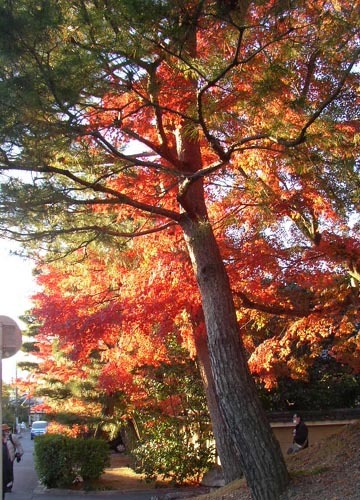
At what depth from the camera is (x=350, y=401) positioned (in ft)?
55.3

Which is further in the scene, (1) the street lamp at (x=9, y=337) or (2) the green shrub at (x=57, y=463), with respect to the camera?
(2) the green shrub at (x=57, y=463)

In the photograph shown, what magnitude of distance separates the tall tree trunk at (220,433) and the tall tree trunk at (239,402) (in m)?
1.44

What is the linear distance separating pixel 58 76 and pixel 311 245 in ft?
20.1

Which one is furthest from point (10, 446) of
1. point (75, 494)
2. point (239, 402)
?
point (239, 402)

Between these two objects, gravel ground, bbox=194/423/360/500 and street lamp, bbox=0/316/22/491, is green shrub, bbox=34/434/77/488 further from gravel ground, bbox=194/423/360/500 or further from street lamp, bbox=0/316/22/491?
street lamp, bbox=0/316/22/491

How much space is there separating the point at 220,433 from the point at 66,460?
269 inches

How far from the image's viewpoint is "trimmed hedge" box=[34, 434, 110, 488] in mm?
16141

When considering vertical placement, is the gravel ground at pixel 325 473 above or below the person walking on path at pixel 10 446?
below

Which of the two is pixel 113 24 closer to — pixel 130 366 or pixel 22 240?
pixel 22 240

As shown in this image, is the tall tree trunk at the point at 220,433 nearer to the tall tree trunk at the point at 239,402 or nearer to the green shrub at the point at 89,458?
the tall tree trunk at the point at 239,402

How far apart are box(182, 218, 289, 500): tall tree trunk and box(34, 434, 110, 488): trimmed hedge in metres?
9.63

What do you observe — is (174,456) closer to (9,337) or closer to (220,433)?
(220,433)

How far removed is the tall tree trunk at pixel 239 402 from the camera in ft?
25.0

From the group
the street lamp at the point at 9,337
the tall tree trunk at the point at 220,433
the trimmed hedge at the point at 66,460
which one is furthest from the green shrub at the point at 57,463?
the street lamp at the point at 9,337
